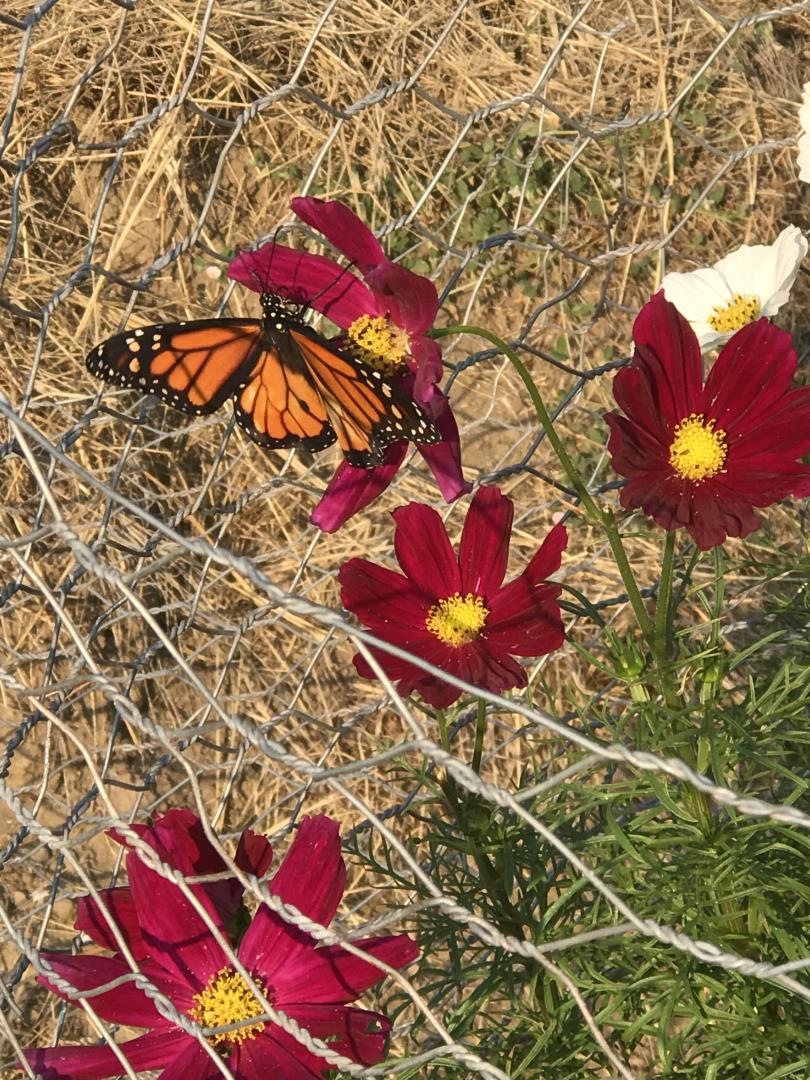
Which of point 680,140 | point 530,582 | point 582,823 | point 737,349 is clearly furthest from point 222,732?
point 680,140

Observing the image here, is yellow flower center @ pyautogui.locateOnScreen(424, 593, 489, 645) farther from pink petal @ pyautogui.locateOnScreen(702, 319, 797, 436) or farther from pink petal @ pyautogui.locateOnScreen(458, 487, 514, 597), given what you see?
pink petal @ pyautogui.locateOnScreen(702, 319, 797, 436)

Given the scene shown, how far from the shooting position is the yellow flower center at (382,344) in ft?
2.57

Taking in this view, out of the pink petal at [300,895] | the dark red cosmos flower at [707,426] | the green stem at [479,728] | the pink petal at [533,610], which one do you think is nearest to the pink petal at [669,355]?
the dark red cosmos flower at [707,426]

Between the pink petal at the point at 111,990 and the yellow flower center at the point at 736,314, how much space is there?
609 millimetres

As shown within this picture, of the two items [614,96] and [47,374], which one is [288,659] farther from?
[614,96]

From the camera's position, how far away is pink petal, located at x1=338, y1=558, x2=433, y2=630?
766mm

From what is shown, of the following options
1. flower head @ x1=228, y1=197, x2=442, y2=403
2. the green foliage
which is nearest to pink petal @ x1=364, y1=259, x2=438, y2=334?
flower head @ x1=228, y1=197, x2=442, y2=403

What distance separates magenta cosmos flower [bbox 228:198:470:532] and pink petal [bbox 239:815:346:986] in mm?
195

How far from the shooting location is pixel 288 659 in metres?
1.66

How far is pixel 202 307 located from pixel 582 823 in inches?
46.4

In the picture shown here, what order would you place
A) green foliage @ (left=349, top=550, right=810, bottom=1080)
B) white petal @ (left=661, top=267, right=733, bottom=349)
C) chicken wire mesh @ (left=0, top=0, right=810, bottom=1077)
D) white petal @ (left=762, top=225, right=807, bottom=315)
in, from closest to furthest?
green foliage @ (left=349, top=550, right=810, bottom=1080) → white petal @ (left=762, top=225, right=807, bottom=315) → white petal @ (left=661, top=267, right=733, bottom=349) → chicken wire mesh @ (left=0, top=0, right=810, bottom=1077)

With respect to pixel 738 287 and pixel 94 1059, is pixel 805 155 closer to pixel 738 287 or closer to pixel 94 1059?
pixel 738 287

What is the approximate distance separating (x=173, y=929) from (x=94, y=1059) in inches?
3.0

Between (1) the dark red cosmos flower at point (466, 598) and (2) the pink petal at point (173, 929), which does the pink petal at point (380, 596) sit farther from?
(2) the pink petal at point (173, 929)
